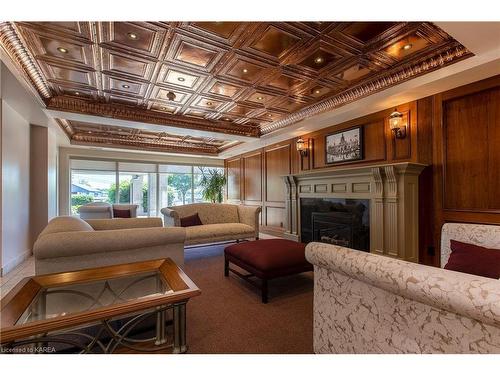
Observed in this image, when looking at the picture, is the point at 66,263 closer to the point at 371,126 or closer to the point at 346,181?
the point at 346,181

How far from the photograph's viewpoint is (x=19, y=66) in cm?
256

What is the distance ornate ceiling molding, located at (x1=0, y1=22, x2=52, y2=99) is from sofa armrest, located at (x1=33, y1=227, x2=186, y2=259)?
6.41 feet

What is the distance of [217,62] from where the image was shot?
2.79 meters

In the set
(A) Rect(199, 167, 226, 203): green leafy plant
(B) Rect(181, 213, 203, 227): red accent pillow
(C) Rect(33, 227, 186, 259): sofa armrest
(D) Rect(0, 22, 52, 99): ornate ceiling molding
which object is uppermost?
(D) Rect(0, 22, 52, 99): ornate ceiling molding

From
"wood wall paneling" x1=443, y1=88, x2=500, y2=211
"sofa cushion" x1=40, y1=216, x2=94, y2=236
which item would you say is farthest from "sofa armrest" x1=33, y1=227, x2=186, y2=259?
"wood wall paneling" x1=443, y1=88, x2=500, y2=211

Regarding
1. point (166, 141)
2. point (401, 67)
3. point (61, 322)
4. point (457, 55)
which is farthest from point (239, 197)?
point (61, 322)

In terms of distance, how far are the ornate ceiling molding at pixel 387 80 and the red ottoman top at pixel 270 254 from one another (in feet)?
7.60

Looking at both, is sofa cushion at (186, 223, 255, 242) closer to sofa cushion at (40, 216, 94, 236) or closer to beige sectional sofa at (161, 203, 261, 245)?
beige sectional sofa at (161, 203, 261, 245)

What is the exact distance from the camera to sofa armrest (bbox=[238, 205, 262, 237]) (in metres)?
4.66

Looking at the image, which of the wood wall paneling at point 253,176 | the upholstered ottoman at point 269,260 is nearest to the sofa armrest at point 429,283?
the upholstered ottoman at point 269,260

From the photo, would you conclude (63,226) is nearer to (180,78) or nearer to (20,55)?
(20,55)

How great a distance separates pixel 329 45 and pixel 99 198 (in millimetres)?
7279

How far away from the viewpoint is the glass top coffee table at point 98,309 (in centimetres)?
109

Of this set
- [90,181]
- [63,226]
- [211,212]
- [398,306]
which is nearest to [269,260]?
[398,306]
